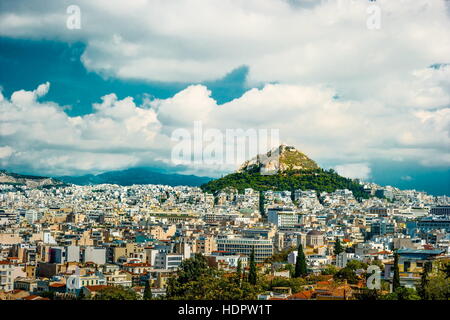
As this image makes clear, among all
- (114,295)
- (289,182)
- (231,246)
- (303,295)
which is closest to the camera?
(303,295)

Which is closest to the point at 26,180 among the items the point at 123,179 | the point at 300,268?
the point at 123,179

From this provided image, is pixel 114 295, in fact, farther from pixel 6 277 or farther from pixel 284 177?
pixel 284 177

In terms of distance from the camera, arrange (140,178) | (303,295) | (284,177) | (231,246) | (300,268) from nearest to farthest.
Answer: (303,295)
(300,268)
(231,246)
(284,177)
(140,178)

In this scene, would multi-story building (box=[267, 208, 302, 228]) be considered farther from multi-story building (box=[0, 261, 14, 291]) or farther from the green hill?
multi-story building (box=[0, 261, 14, 291])

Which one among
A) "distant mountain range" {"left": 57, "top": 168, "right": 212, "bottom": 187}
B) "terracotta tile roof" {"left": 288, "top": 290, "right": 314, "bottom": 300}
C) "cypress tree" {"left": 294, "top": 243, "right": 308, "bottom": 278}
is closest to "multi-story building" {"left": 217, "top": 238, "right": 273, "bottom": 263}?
"cypress tree" {"left": 294, "top": 243, "right": 308, "bottom": 278}

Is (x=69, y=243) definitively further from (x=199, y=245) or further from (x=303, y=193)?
(x=303, y=193)

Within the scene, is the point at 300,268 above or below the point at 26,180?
below

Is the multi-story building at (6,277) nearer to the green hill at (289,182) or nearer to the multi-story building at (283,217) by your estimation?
the multi-story building at (283,217)
